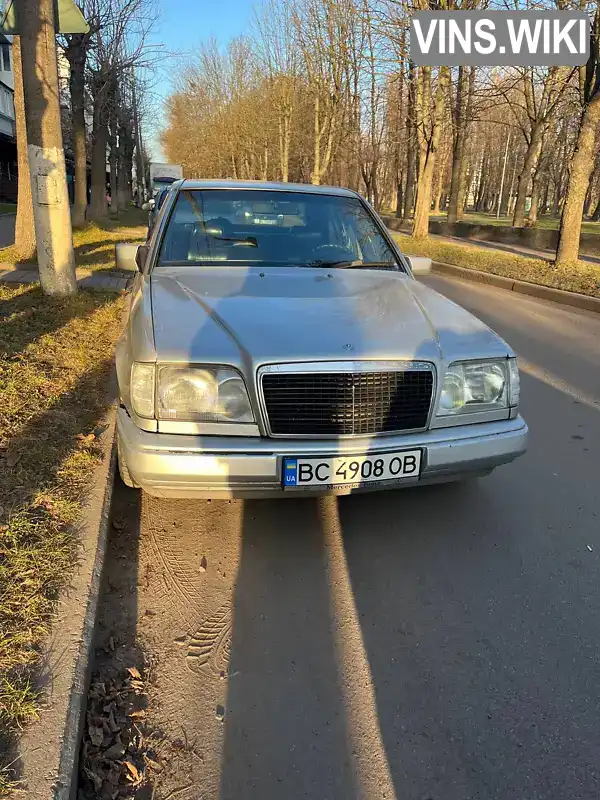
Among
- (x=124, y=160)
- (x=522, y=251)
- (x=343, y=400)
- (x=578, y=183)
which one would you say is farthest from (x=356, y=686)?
(x=124, y=160)

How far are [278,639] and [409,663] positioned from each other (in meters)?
0.52

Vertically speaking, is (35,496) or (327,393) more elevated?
(327,393)

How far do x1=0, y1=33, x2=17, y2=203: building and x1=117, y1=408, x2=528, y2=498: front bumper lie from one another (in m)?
45.1

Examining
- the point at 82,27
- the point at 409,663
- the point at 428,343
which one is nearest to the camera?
the point at 409,663

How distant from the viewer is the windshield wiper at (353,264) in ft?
13.6

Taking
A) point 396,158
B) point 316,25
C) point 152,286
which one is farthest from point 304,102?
point 152,286

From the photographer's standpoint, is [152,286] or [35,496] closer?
[35,496]

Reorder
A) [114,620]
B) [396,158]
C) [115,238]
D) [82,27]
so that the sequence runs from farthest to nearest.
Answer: [396,158]
[115,238]
[82,27]
[114,620]

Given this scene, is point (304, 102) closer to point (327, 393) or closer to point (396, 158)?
point (396, 158)

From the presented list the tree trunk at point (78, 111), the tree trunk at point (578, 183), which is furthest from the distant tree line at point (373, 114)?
the tree trunk at point (78, 111)

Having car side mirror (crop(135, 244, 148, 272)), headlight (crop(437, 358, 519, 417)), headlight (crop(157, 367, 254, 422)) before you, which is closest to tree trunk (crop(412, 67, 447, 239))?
car side mirror (crop(135, 244, 148, 272))

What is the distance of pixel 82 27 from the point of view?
280 inches

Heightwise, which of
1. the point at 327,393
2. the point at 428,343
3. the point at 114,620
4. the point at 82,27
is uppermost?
the point at 82,27

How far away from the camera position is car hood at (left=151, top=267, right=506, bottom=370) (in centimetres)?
284
